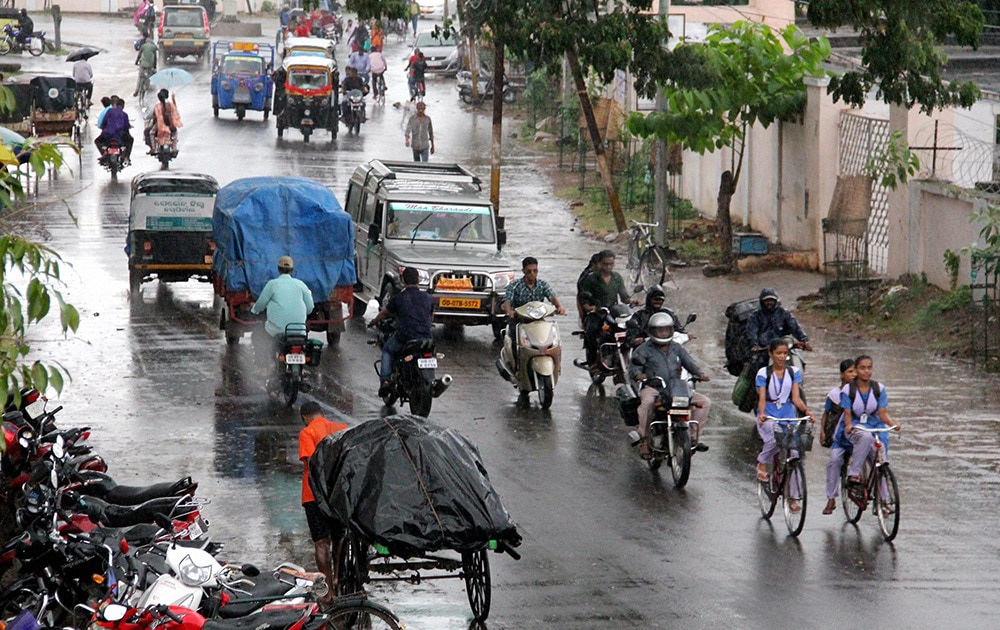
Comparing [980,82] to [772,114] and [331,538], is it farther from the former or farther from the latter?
[331,538]

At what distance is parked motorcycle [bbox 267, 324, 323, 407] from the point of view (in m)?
16.1

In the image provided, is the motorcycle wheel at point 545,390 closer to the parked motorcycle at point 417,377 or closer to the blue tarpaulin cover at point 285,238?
the parked motorcycle at point 417,377

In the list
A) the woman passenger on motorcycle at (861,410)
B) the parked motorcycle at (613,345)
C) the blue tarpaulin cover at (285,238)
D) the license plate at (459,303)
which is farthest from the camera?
the license plate at (459,303)

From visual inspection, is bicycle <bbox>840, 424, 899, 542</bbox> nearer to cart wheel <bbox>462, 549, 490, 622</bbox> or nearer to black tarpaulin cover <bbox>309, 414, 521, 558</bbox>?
cart wheel <bbox>462, 549, 490, 622</bbox>

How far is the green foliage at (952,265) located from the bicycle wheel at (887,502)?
29.8 ft

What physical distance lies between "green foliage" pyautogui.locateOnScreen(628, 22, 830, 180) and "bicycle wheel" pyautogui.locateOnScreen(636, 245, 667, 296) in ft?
6.26

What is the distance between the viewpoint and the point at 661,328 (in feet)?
45.8

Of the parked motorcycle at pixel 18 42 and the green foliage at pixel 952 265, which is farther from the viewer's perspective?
the parked motorcycle at pixel 18 42

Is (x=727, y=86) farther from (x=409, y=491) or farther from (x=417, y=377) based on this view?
(x=409, y=491)

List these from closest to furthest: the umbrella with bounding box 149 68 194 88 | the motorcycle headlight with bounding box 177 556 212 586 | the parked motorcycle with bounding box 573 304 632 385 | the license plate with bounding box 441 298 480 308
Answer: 1. the motorcycle headlight with bounding box 177 556 212 586
2. the parked motorcycle with bounding box 573 304 632 385
3. the license plate with bounding box 441 298 480 308
4. the umbrella with bounding box 149 68 194 88

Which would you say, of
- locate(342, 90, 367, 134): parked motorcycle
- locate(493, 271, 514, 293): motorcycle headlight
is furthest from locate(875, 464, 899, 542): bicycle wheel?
locate(342, 90, 367, 134): parked motorcycle

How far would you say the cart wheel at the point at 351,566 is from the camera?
9375 millimetres

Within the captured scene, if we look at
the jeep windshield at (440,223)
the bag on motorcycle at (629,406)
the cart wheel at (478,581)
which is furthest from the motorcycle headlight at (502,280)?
the cart wheel at (478,581)

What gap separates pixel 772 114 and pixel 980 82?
9055 mm
